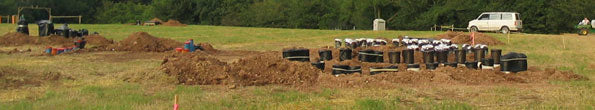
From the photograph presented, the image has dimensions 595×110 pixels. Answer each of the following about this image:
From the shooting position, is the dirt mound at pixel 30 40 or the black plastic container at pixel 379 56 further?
the dirt mound at pixel 30 40

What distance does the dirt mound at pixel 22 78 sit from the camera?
11.2m

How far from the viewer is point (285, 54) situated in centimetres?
1330

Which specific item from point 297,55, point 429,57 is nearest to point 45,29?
point 297,55

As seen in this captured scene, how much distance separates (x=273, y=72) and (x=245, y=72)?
53 cm

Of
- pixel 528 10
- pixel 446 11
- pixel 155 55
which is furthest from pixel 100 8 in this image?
pixel 155 55

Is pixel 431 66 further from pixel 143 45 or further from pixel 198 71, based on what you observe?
pixel 143 45

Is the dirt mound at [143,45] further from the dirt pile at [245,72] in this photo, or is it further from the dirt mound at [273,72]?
the dirt mound at [273,72]

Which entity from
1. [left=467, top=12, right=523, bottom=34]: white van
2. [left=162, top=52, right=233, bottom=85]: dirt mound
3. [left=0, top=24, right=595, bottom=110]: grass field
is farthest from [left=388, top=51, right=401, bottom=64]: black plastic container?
[left=467, top=12, right=523, bottom=34]: white van

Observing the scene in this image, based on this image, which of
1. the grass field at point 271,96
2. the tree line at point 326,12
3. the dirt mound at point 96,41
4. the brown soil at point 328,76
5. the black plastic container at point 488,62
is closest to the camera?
the grass field at point 271,96

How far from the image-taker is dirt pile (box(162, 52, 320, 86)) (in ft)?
37.9

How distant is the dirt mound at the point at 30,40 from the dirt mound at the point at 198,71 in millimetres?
15954

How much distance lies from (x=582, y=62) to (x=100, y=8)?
92605mm

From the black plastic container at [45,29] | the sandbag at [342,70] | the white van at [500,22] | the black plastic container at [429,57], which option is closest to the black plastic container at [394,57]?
the black plastic container at [429,57]

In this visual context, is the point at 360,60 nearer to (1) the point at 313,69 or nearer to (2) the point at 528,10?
(1) the point at 313,69
